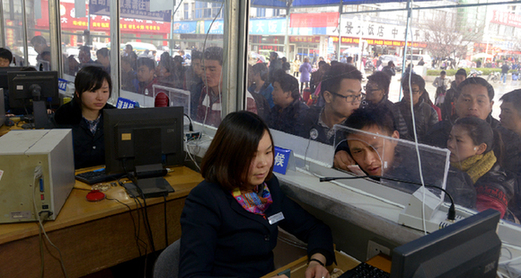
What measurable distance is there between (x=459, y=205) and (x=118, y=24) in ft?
10.9

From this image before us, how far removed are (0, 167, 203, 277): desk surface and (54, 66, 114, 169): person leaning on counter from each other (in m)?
0.52

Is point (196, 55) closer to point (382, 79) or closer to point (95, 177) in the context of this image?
point (95, 177)

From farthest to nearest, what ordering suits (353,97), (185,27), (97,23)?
(97,23), (185,27), (353,97)

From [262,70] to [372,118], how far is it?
2.65ft

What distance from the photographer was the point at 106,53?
3.88 metres

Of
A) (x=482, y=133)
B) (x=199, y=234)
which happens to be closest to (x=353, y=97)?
(x=482, y=133)

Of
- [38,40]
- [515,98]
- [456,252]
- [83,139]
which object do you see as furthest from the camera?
[38,40]

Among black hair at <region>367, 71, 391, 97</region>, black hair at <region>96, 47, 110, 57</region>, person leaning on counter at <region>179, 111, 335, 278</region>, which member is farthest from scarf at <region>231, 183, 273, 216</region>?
black hair at <region>96, 47, 110, 57</region>

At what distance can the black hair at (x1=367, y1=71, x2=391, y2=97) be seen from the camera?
59.6 inches

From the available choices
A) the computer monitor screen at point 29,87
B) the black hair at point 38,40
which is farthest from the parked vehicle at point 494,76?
the black hair at point 38,40

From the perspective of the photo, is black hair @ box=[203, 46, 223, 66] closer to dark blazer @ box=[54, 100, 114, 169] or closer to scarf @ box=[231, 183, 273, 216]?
dark blazer @ box=[54, 100, 114, 169]

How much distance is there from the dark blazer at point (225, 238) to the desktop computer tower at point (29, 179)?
1.94 ft

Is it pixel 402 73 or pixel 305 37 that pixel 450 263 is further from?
pixel 305 37

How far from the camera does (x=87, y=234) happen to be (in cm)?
157
